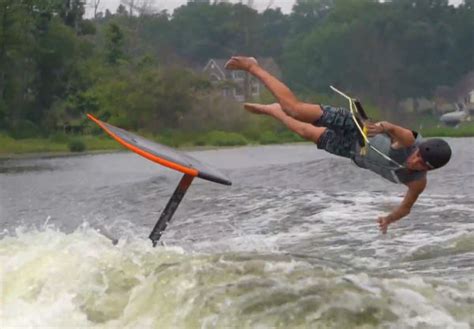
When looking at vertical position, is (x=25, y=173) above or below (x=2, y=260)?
below

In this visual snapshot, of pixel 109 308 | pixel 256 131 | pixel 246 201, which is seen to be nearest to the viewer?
pixel 109 308

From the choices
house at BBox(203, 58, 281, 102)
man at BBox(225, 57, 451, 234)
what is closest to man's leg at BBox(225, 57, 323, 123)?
man at BBox(225, 57, 451, 234)

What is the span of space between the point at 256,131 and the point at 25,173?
33.1ft

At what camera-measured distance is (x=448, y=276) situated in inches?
262

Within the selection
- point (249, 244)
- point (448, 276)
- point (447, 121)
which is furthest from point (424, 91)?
point (448, 276)

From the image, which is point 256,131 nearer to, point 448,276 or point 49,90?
point 49,90

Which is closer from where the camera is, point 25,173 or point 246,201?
point 246,201

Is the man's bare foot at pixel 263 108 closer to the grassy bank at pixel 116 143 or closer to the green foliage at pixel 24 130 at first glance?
the grassy bank at pixel 116 143

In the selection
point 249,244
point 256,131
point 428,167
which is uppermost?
point 428,167

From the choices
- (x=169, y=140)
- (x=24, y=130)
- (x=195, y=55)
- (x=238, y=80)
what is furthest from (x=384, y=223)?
(x=195, y=55)

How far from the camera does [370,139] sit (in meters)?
7.25

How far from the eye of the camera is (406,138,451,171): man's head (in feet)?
22.2

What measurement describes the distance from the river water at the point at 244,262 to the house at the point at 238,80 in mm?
13873

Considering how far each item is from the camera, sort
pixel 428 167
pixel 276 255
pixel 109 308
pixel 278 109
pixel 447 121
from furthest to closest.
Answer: pixel 447 121 → pixel 278 109 → pixel 276 255 → pixel 428 167 → pixel 109 308
